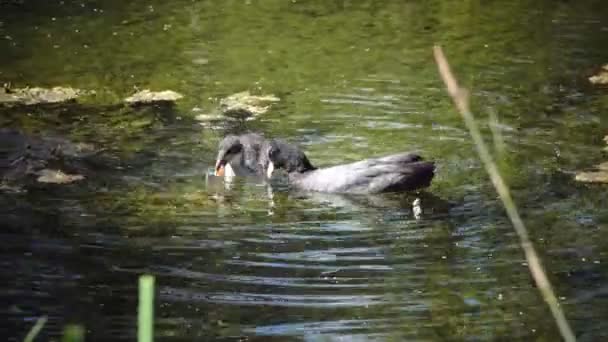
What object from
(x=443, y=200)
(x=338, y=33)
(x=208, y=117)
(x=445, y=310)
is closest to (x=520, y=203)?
(x=443, y=200)

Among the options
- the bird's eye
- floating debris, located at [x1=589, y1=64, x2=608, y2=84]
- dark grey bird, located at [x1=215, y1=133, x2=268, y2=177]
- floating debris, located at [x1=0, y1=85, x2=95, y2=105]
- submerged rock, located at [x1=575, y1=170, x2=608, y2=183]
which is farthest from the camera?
floating debris, located at [x1=589, y1=64, x2=608, y2=84]

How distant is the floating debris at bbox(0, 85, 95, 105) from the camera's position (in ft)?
37.5

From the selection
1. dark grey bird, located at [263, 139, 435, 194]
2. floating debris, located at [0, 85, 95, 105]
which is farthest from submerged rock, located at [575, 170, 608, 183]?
floating debris, located at [0, 85, 95, 105]

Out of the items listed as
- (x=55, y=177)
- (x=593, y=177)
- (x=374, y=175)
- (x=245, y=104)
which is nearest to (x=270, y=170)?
(x=374, y=175)

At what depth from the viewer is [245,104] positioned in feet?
37.3

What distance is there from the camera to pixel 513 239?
25.4 ft

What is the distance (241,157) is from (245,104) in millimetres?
1868

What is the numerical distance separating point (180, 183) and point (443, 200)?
2.06 meters

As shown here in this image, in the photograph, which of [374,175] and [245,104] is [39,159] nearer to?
[245,104]

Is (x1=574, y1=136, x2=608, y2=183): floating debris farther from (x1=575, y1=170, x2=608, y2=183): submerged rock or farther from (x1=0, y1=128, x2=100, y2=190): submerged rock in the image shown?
(x1=0, y1=128, x2=100, y2=190): submerged rock

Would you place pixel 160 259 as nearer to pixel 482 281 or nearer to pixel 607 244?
pixel 482 281

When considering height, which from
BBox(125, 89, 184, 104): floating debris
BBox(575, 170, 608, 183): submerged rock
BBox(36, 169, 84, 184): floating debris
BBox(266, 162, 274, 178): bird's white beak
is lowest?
BBox(575, 170, 608, 183): submerged rock

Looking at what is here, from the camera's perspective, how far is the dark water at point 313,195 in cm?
642

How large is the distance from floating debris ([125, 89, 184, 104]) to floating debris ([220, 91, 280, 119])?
481 mm
